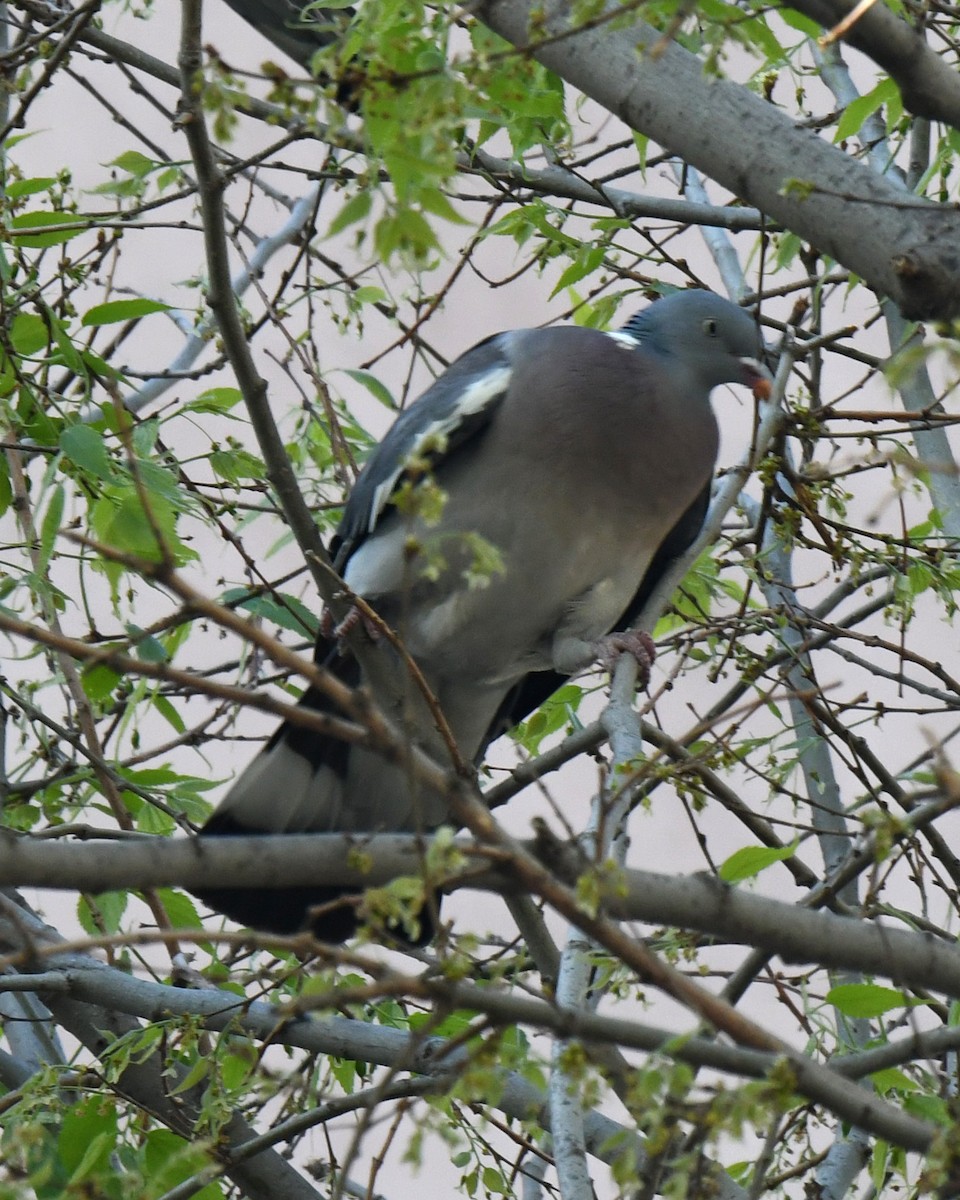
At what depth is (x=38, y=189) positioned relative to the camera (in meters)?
2.29

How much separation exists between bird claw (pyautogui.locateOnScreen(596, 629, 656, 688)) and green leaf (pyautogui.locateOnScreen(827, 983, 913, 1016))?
806mm

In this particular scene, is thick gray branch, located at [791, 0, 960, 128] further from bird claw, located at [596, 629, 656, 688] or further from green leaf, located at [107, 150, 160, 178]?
green leaf, located at [107, 150, 160, 178]

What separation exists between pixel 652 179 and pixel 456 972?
13.6 feet

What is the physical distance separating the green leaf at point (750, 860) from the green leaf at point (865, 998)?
0.16 meters

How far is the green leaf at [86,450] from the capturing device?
2.08 m

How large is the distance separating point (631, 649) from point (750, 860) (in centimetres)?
81

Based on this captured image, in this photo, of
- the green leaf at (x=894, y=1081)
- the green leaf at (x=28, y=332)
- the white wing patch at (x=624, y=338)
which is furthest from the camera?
the white wing patch at (x=624, y=338)

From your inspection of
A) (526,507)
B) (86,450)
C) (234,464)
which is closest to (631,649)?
(526,507)

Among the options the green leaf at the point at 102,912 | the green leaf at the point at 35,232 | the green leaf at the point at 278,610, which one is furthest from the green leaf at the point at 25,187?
the green leaf at the point at 102,912

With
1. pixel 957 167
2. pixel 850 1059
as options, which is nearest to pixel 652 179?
pixel 957 167

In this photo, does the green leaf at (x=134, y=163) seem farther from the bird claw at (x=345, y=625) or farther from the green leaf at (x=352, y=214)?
the green leaf at (x=352, y=214)

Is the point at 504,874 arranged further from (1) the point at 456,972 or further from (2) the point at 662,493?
(2) the point at 662,493

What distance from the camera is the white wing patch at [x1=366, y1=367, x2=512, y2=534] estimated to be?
2836mm

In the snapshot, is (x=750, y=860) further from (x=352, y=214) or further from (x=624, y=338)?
(x=624, y=338)
